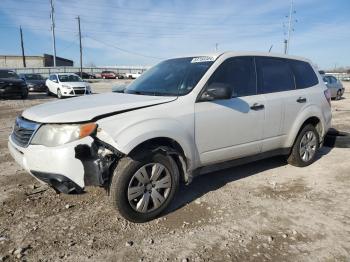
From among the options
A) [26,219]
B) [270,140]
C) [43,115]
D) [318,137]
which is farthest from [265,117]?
[26,219]

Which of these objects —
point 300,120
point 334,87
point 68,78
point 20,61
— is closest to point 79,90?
point 68,78

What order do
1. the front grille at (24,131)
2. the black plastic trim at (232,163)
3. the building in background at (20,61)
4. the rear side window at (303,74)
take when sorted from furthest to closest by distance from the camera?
the building in background at (20,61)
the rear side window at (303,74)
the black plastic trim at (232,163)
the front grille at (24,131)

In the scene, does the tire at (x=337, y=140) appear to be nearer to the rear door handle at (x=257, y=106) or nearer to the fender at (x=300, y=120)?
the fender at (x=300, y=120)

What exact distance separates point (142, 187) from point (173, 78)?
61.3 inches

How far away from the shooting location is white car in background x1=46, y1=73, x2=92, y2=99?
19703 mm

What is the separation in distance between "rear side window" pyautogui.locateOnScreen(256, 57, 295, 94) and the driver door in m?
0.15

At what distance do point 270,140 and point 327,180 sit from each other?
3.62ft

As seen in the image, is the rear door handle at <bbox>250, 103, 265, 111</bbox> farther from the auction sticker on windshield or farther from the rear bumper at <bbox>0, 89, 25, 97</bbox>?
the rear bumper at <bbox>0, 89, 25, 97</bbox>

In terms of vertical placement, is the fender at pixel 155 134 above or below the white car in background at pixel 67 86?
above

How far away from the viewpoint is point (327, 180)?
530cm

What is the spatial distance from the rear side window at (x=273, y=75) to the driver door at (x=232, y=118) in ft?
0.49

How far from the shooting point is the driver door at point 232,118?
4.25 metres

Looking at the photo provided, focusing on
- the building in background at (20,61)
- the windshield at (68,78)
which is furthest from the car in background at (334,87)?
the building in background at (20,61)

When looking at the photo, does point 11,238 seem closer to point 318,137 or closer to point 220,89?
point 220,89
